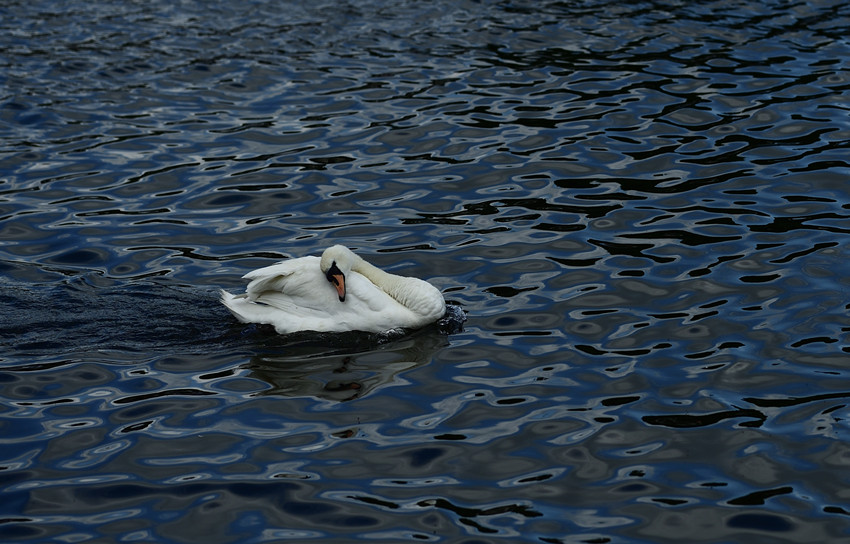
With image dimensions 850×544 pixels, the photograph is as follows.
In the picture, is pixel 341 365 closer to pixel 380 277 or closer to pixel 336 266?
pixel 336 266

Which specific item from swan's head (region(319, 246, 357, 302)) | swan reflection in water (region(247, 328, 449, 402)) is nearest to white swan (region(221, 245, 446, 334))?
swan's head (region(319, 246, 357, 302))

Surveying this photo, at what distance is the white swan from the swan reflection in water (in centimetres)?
17

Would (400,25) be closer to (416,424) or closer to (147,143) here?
(147,143)

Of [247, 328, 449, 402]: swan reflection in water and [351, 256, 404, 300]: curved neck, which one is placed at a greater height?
[351, 256, 404, 300]: curved neck

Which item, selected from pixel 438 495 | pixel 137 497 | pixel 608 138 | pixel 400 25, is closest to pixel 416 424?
pixel 438 495

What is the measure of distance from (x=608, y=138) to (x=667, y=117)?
122cm

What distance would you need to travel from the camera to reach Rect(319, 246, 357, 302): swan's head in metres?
10.4

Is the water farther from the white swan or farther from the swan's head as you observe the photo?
the swan's head

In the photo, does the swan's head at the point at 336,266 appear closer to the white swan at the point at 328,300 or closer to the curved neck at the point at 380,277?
the white swan at the point at 328,300

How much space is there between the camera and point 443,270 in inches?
465

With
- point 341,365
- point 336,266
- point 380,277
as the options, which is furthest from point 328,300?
point 341,365

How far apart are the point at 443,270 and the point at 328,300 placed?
68.0 inches

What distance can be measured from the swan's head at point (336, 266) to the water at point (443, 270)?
58 cm

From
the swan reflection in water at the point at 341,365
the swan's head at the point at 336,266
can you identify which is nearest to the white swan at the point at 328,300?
the swan's head at the point at 336,266
